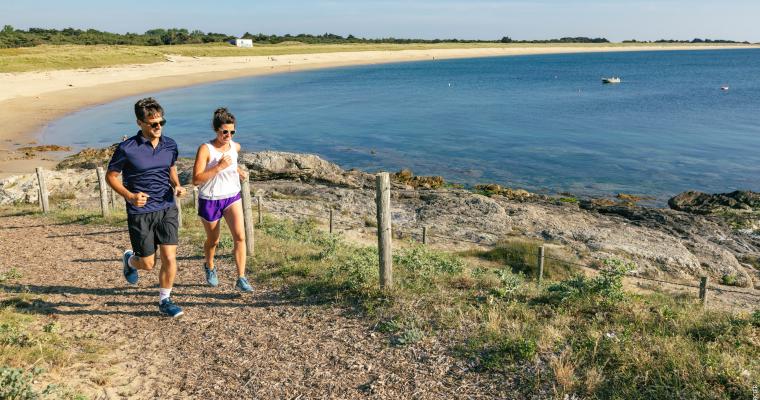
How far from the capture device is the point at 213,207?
671 cm

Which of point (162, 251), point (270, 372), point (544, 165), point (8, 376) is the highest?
point (162, 251)

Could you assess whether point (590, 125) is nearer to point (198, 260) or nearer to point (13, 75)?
point (198, 260)

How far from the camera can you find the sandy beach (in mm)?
31864

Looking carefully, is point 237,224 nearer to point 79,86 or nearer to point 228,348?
point 228,348

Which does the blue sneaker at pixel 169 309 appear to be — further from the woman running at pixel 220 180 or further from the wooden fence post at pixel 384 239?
the wooden fence post at pixel 384 239

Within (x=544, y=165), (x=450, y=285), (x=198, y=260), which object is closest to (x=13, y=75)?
(x=544, y=165)

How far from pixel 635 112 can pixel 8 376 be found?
172 feet

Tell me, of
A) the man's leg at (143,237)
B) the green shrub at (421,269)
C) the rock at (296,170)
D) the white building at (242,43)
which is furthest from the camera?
the white building at (242,43)

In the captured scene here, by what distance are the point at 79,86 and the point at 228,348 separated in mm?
63605

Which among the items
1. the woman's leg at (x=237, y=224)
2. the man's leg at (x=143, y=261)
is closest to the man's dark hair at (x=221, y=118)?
the woman's leg at (x=237, y=224)

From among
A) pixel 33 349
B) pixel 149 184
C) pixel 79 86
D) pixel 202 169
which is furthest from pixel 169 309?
pixel 79 86

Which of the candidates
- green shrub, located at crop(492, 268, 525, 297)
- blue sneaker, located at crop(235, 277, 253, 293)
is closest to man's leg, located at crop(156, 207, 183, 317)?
blue sneaker, located at crop(235, 277, 253, 293)

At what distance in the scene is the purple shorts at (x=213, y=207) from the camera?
22.0ft

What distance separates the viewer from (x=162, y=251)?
250 inches
